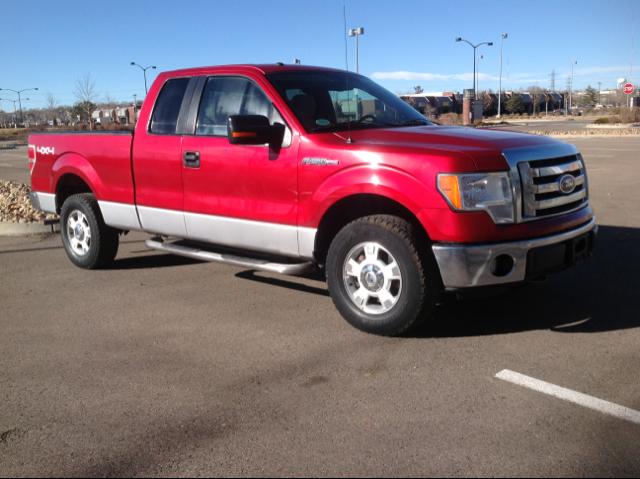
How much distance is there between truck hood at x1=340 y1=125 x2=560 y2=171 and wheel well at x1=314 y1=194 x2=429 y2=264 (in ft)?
1.36

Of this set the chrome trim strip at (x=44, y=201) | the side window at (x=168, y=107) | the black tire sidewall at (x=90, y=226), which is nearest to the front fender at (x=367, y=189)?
the side window at (x=168, y=107)

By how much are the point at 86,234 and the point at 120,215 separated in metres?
0.73

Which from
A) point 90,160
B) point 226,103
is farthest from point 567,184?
point 90,160

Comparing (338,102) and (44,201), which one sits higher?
(338,102)

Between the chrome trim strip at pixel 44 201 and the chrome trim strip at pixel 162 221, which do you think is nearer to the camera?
the chrome trim strip at pixel 162 221

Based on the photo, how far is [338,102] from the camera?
5.66 metres

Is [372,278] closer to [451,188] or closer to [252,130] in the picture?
[451,188]

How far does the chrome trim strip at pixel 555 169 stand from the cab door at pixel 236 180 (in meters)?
1.75

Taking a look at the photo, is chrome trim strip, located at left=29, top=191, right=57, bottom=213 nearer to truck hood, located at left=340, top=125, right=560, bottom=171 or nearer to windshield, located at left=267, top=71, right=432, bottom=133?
windshield, located at left=267, top=71, right=432, bottom=133

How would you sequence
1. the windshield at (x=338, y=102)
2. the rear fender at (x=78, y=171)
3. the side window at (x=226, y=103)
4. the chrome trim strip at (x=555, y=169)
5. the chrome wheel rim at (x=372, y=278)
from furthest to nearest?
1. the rear fender at (x=78, y=171)
2. the side window at (x=226, y=103)
3. the windshield at (x=338, y=102)
4. the chrome wheel rim at (x=372, y=278)
5. the chrome trim strip at (x=555, y=169)

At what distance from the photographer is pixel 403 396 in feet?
12.3

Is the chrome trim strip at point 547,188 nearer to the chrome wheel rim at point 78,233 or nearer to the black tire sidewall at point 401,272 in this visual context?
the black tire sidewall at point 401,272

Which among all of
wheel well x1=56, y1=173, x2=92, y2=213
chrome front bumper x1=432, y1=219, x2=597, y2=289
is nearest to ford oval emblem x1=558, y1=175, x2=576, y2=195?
chrome front bumper x1=432, y1=219, x2=597, y2=289

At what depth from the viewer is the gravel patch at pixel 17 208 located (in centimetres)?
985
